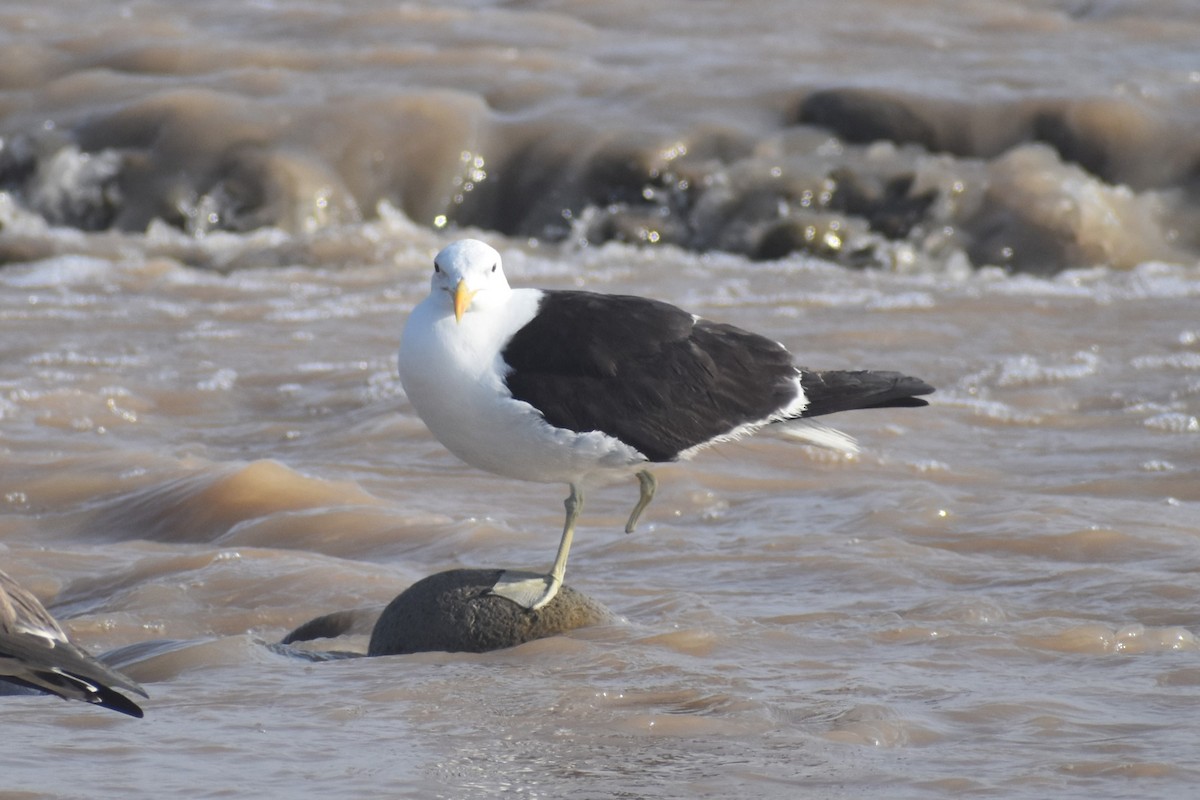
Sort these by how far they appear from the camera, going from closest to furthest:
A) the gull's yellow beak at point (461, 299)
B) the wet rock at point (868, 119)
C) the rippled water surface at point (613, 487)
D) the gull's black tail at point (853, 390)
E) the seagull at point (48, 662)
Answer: the seagull at point (48, 662) → the rippled water surface at point (613, 487) → the gull's yellow beak at point (461, 299) → the gull's black tail at point (853, 390) → the wet rock at point (868, 119)

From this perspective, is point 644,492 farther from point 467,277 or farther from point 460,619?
point 467,277

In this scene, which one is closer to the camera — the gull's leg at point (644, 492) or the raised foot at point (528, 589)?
the raised foot at point (528, 589)

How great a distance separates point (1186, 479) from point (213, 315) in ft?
19.6

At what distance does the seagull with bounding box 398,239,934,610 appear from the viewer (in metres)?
4.49

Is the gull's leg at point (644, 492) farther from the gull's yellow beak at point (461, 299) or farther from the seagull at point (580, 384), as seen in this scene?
the gull's yellow beak at point (461, 299)

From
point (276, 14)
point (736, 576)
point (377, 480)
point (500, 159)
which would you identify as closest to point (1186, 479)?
point (736, 576)

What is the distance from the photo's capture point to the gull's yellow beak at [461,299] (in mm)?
4469

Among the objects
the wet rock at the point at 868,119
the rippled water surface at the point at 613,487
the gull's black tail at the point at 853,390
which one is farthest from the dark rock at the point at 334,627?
the wet rock at the point at 868,119

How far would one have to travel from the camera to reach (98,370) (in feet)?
29.6

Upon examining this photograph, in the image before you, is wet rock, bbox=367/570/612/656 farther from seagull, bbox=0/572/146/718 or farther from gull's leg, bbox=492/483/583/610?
seagull, bbox=0/572/146/718

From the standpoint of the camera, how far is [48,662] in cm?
322

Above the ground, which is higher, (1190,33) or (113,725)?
(1190,33)

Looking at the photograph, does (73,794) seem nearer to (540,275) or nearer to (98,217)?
(540,275)

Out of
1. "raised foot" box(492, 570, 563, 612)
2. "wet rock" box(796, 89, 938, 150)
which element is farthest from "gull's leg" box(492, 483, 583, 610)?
"wet rock" box(796, 89, 938, 150)
